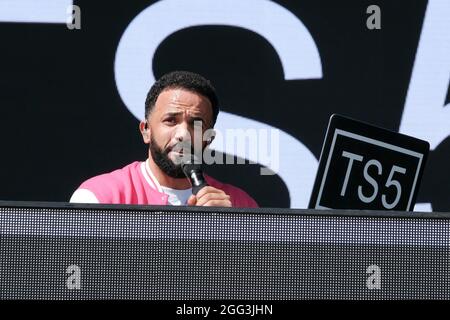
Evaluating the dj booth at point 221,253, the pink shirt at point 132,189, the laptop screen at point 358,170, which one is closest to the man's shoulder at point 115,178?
the pink shirt at point 132,189

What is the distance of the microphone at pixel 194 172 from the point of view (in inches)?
121

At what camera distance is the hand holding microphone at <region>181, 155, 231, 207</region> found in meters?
2.96

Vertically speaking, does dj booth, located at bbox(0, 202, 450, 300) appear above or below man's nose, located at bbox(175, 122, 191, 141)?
below

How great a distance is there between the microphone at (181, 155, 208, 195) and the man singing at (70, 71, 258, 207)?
20 cm

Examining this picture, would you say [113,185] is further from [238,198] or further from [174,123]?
[238,198]

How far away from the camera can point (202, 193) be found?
2.98 metres

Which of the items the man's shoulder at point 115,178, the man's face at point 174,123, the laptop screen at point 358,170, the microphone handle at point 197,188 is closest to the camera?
the laptop screen at point 358,170

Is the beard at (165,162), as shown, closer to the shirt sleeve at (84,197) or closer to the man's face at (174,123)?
the man's face at (174,123)

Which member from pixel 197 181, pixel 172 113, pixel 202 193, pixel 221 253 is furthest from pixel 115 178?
pixel 221 253

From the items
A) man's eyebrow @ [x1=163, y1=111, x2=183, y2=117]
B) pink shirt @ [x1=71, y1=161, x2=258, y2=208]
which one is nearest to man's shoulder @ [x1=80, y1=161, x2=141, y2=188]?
pink shirt @ [x1=71, y1=161, x2=258, y2=208]

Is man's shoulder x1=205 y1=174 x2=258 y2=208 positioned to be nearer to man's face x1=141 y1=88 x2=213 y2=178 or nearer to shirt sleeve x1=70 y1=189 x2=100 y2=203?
man's face x1=141 y1=88 x2=213 y2=178

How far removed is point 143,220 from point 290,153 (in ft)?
7.83

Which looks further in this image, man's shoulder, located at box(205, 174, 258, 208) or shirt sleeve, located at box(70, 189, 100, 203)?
man's shoulder, located at box(205, 174, 258, 208)

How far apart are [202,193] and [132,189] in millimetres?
774
